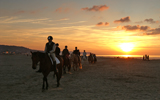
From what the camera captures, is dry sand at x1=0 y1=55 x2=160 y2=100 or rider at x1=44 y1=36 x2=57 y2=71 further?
rider at x1=44 y1=36 x2=57 y2=71

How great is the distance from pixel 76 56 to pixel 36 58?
1142cm

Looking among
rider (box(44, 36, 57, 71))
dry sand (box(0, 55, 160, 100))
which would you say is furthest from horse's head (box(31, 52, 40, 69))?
dry sand (box(0, 55, 160, 100))

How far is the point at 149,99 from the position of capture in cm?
738

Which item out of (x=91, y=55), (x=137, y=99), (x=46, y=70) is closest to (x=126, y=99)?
(x=137, y=99)

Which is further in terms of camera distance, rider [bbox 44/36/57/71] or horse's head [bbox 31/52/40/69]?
rider [bbox 44/36/57/71]

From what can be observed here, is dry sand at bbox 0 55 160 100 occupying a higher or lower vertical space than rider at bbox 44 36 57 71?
lower

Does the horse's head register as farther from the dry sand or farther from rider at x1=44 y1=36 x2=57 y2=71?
the dry sand

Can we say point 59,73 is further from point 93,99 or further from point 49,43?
point 93,99

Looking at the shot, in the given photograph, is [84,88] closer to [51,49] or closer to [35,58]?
[51,49]

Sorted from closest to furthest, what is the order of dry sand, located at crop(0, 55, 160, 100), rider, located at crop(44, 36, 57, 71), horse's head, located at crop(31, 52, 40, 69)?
dry sand, located at crop(0, 55, 160, 100), horse's head, located at crop(31, 52, 40, 69), rider, located at crop(44, 36, 57, 71)

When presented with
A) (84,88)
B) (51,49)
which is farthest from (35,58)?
(84,88)

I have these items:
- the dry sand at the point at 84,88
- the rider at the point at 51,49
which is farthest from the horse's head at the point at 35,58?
the dry sand at the point at 84,88

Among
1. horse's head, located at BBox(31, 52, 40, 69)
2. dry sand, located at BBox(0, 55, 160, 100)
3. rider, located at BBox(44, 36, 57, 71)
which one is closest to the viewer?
dry sand, located at BBox(0, 55, 160, 100)

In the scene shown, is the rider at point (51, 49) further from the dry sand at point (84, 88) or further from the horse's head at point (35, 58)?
the dry sand at point (84, 88)
